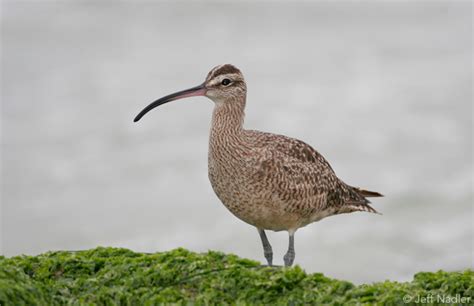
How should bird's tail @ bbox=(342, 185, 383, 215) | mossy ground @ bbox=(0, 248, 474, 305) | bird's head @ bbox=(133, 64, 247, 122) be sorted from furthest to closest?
1. bird's tail @ bbox=(342, 185, 383, 215)
2. bird's head @ bbox=(133, 64, 247, 122)
3. mossy ground @ bbox=(0, 248, 474, 305)

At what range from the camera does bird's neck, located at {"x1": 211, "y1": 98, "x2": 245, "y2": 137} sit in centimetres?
918

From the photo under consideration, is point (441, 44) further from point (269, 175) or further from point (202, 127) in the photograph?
point (269, 175)

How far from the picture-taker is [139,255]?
24.2 feet

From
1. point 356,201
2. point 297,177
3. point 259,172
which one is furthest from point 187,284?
point 356,201

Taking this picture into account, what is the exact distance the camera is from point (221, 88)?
916 centimetres

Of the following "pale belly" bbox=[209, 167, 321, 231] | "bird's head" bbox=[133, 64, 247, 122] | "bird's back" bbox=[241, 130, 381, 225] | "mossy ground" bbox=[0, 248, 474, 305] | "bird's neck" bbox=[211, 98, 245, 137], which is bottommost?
"mossy ground" bbox=[0, 248, 474, 305]

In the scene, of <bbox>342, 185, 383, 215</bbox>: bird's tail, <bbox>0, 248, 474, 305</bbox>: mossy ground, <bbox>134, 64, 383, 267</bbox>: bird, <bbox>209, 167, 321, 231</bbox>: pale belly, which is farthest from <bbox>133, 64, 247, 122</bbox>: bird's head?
<bbox>0, 248, 474, 305</bbox>: mossy ground

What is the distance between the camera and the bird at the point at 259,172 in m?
8.71

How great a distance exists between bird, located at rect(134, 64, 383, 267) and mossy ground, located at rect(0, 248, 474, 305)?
65.0 inches

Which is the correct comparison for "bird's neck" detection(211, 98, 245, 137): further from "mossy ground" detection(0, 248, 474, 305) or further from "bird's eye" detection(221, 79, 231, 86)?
"mossy ground" detection(0, 248, 474, 305)

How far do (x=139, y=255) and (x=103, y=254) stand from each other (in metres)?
0.30

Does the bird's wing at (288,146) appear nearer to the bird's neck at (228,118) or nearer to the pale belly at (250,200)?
the bird's neck at (228,118)

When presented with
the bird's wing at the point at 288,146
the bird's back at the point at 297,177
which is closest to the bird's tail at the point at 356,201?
the bird's back at the point at 297,177

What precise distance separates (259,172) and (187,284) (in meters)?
2.26
